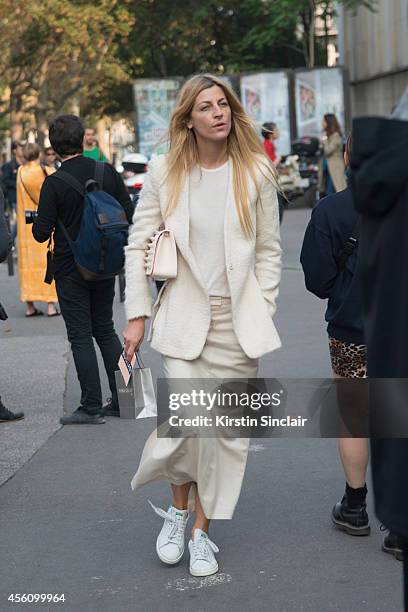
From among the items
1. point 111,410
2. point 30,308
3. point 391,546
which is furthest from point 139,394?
point 30,308

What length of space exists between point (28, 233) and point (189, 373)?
8490 millimetres

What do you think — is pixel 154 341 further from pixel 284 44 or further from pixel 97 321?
pixel 284 44

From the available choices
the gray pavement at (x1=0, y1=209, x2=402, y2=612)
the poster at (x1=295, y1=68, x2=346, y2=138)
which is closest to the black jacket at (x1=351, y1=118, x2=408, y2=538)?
the gray pavement at (x1=0, y1=209, x2=402, y2=612)

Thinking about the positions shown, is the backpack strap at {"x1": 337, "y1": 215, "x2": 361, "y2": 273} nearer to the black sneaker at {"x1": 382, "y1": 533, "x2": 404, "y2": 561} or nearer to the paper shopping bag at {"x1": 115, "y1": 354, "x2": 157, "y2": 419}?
the paper shopping bag at {"x1": 115, "y1": 354, "x2": 157, "y2": 419}

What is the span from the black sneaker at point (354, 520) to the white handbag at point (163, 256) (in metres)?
1.31

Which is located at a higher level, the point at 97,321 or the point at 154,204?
the point at 154,204

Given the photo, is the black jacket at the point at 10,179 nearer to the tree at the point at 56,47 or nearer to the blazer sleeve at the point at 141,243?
the tree at the point at 56,47

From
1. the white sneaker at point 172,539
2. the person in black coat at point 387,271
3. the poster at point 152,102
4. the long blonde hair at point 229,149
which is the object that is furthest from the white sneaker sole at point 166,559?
the poster at point 152,102

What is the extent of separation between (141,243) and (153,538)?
1.30 meters

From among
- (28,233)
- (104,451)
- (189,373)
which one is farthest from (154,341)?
(28,233)

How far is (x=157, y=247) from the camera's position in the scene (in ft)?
15.0

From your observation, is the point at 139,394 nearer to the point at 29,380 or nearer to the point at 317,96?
the point at 29,380

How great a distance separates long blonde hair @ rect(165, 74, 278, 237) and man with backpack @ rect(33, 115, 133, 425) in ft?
8.54

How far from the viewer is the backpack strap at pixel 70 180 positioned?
7258mm
